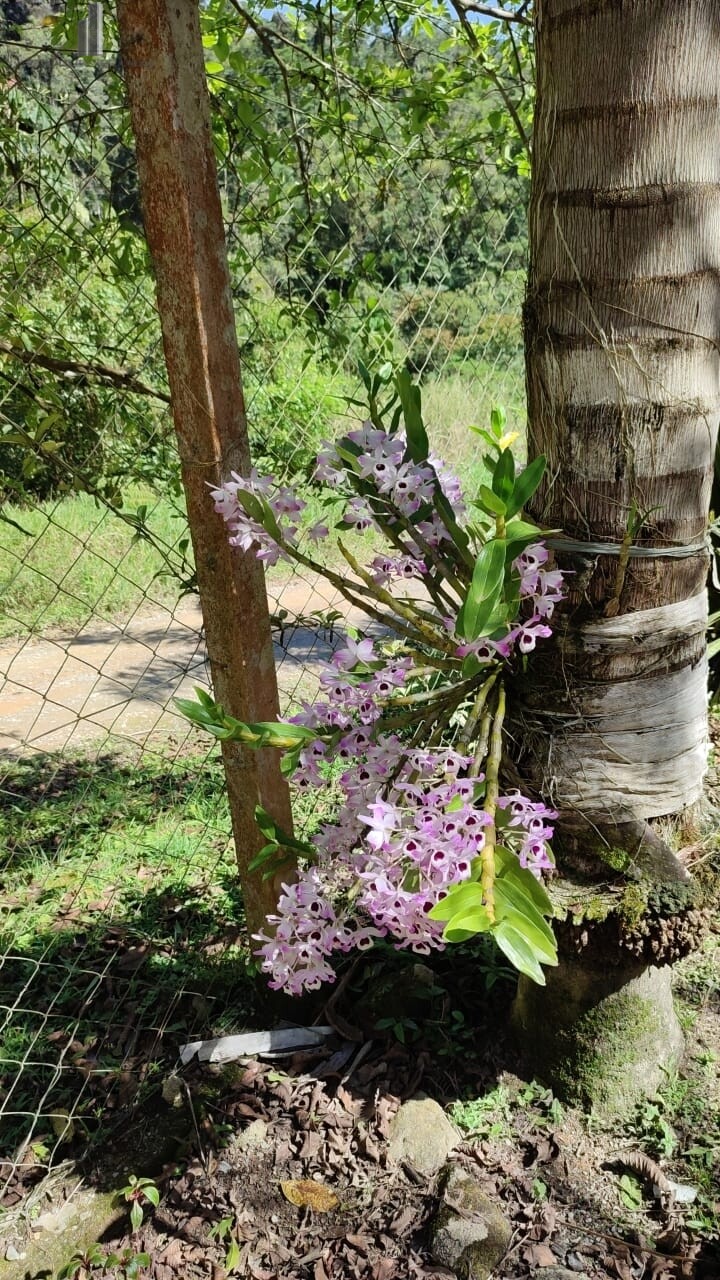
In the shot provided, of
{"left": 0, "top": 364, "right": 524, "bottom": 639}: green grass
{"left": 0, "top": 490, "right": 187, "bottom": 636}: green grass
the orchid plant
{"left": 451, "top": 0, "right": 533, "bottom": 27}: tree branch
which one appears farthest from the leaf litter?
{"left": 0, "top": 490, "right": 187, "bottom": 636}: green grass

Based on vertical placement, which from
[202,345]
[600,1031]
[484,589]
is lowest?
[600,1031]

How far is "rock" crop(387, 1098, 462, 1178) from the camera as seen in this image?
185cm

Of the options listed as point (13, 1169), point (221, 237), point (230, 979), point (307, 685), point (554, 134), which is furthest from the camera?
point (307, 685)

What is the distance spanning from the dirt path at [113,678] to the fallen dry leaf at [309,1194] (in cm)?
184

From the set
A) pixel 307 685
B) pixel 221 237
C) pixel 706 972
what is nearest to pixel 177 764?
pixel 307 685

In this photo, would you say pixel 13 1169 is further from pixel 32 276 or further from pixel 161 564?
pixel 161 564

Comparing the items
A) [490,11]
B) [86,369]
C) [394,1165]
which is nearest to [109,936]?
[394,1165]

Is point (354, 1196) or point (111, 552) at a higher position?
point (111, 552)

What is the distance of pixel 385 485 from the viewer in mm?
1494

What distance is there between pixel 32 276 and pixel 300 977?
2300 millimetres

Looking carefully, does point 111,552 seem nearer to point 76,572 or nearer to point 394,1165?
point 76,572

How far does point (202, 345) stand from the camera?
1.69 meters

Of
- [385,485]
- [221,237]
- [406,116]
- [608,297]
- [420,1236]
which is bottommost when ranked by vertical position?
[420,1236]

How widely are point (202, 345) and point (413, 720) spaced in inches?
31.5
